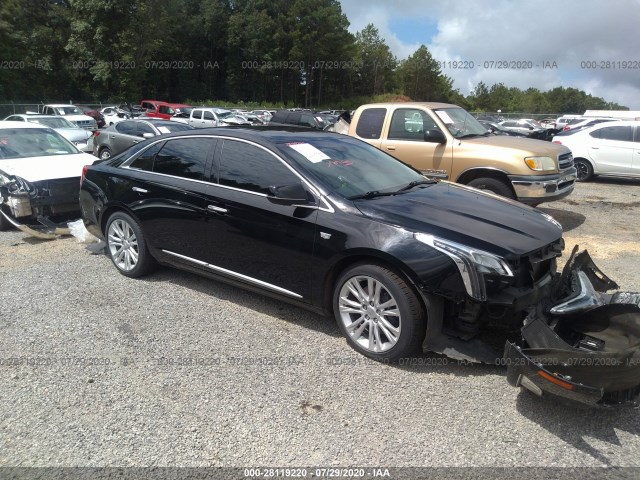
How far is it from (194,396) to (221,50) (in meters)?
73.5

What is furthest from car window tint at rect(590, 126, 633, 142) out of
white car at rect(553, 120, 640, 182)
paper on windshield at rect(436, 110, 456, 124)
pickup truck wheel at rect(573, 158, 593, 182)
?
paper on windshield at rect(436, 110, 456, 124)

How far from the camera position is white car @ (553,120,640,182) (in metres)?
12.1

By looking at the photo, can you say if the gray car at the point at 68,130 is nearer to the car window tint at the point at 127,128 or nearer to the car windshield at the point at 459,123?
the car window tint at the point at 127,128

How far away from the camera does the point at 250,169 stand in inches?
170

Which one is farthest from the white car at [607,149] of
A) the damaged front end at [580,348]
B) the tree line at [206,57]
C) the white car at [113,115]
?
the tree line at [206,57]

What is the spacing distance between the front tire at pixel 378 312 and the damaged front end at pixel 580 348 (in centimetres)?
68

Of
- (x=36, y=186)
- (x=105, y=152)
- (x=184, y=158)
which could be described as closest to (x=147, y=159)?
(x=184, y=158)

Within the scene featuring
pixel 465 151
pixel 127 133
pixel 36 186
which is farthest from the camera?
pixel 127 133

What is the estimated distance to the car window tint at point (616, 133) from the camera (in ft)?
39.7

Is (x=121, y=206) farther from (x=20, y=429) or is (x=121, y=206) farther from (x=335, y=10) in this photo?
(x=335, y=10)

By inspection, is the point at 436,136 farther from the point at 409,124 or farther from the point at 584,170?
the point at 584,170

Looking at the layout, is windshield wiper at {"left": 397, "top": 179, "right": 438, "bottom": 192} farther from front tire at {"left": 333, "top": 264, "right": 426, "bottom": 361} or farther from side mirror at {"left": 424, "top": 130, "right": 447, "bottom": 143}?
side mirror at {"left": 424, "top": 130, "right": 447, "bottom": 143}

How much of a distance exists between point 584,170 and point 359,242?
1152 cm

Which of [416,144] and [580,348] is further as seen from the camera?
[416,144]
